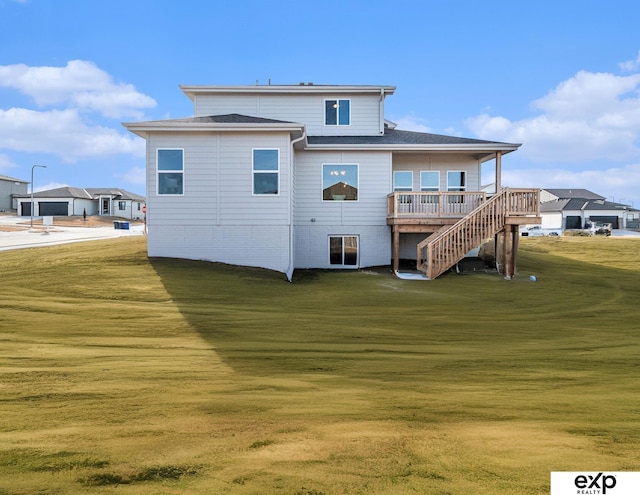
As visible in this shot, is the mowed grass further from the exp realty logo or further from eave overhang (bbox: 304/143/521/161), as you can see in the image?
eave overhang (bbox: 304/143/521/161)

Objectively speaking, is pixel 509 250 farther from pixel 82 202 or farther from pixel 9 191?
pixel 9 191

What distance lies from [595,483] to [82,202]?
207 ft

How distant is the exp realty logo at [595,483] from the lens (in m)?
3.21

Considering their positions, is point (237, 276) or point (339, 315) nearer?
point (339, 315)

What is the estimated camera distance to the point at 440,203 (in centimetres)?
1780

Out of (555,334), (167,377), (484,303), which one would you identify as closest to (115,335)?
(167,377)

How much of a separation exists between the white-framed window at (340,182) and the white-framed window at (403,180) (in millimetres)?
2137

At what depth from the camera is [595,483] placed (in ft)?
10.8

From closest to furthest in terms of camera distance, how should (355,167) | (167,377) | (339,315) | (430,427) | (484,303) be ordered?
(430,427) → (167,377) → (339,315) → (484,303) → (355,167)

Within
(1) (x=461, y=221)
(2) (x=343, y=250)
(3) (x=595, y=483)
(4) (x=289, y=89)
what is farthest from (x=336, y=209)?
(3) (x=595, y=483)

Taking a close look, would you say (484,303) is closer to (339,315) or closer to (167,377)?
(339,315)

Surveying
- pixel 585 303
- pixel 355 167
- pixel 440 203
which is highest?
pixel 355 167

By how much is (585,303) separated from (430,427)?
36.5 ft

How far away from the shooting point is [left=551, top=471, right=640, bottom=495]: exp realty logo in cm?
321
